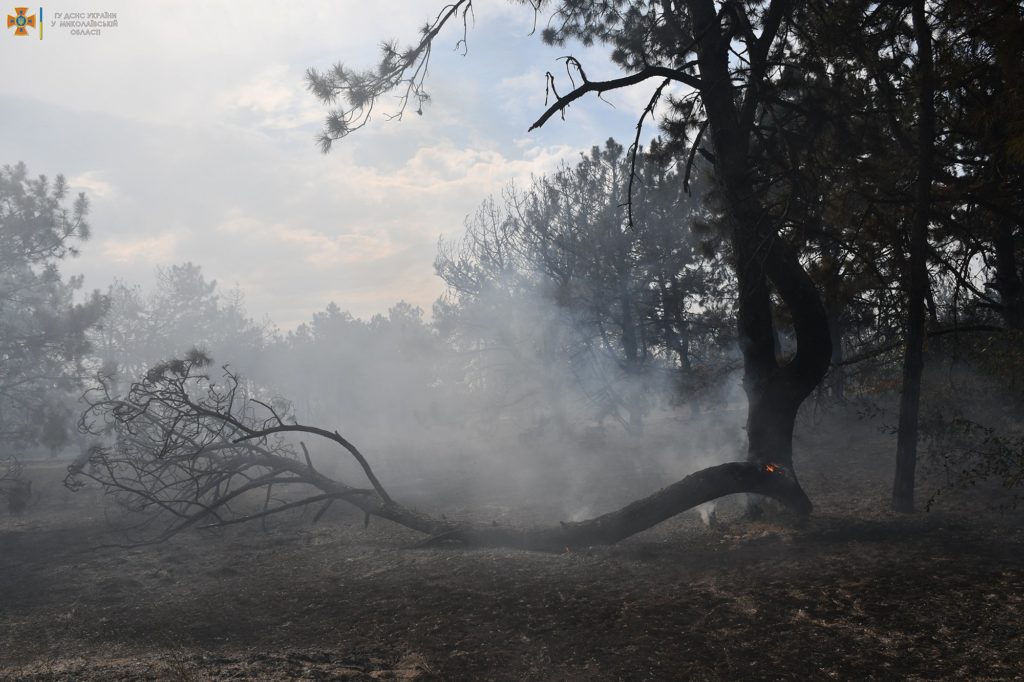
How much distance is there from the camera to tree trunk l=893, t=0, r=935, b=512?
729 cm

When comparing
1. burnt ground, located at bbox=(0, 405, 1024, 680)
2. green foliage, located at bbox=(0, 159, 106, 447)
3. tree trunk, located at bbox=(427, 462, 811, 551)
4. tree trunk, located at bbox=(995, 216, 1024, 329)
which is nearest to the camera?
burnt ground, located at bbox=(0, 405, 1024, 680)

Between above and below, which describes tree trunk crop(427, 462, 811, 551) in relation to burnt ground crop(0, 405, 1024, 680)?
above

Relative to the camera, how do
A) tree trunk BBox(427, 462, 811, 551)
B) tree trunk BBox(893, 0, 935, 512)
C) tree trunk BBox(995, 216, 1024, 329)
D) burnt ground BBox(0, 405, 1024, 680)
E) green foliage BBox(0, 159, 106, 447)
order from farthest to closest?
green foliage BBox(0, 159, 106, 447) < tree trunk BBox(995, 216, 1024, 329) < tree trunk BBox(427, 462, 811, 551) < tree trunk BBox(893, 0, 935, 512) < burnt ground BBox(0, 405, 1024, 680)

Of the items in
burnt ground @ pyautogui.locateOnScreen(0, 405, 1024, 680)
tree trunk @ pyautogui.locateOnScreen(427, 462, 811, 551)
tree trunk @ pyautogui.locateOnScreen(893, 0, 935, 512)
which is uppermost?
tree trunk @ pyautogui.locateOnScreen(893, 0, 935, 512)

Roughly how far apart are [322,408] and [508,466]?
1146 inches

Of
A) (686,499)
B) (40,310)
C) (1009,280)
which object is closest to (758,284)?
(686,499)

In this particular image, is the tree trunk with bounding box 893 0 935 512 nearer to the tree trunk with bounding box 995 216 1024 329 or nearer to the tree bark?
→ the tree bark

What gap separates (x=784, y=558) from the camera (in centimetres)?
652

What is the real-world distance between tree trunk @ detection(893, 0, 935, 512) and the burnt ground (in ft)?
1.94

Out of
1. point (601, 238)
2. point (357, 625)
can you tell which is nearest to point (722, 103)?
point (357, 625)

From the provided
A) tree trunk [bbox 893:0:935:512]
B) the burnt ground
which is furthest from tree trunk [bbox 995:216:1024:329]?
the burnt ground

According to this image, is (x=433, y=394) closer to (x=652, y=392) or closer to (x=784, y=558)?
(x=652, y=392)

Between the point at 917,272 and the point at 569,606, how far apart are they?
5345 mm

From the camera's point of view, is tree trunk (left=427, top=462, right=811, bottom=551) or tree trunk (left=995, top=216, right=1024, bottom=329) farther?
tree trunk (left=995, top=216, right=1024, bottom=329)
